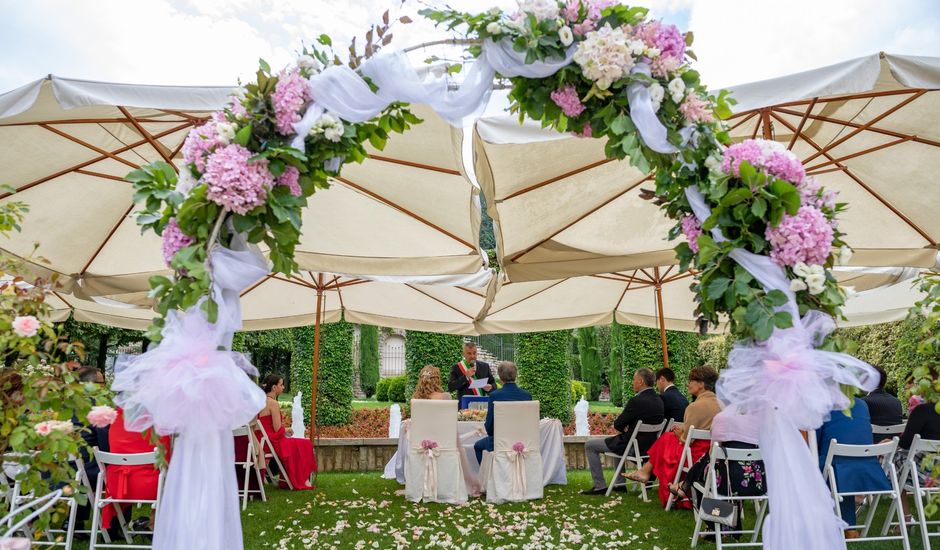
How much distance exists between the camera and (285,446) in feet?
26.9

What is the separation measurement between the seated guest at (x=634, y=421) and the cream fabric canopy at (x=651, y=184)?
218 centimetres

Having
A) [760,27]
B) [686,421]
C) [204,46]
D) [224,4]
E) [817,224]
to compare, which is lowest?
[686,421]

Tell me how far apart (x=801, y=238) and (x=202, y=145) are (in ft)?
8.75

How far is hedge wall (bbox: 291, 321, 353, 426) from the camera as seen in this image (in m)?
14.3

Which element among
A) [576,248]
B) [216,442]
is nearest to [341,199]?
[576,248]

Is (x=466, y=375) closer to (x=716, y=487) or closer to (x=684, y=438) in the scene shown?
(x=684, y=438)

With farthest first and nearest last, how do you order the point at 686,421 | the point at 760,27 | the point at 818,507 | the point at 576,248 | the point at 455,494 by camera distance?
the point at 760,27 < the point at 455,494 < the point at 686,421 < the point at 576,248 < the point at 818,507

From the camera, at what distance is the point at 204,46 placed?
26172mm

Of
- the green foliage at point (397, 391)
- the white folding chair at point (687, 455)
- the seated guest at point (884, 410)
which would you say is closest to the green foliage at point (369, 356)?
the green foliage at point (397, 391)

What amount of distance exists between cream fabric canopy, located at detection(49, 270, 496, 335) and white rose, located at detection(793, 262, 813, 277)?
5827mm

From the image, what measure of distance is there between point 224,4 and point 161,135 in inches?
957

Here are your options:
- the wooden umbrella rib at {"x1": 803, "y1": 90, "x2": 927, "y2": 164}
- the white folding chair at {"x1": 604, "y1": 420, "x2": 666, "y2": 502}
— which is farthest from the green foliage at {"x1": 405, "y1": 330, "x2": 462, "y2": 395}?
the wooden umbrella rib at {"x1": 803, "y1": 90, "x2": 927, "y2": 164}

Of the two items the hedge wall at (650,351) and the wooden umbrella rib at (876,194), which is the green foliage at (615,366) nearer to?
the hedge wall at (650,351)

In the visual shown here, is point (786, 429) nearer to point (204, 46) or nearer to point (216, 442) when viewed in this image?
point (216, 442)
